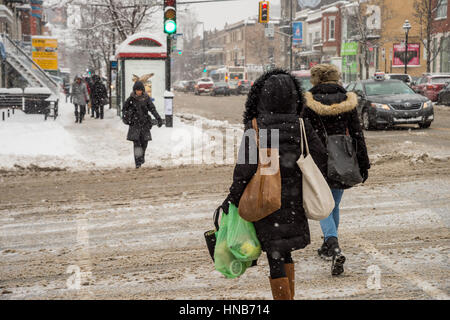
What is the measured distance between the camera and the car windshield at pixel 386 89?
1816cm

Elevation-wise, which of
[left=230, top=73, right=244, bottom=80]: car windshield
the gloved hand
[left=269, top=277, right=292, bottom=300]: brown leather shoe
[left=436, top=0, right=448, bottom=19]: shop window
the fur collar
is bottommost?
[left=269, top=277, right=292, bottom=300]: brown leather shoe

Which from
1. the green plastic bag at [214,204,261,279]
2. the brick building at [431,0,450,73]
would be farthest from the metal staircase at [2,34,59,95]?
the green plastic bag at [214,204,261,279]

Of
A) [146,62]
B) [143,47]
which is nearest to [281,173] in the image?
[143,47]

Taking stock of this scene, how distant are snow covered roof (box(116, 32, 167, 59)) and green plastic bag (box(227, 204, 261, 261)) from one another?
15593mm

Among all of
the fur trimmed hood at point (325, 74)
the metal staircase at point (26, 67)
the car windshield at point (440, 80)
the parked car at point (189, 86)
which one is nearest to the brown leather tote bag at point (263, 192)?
the fur trimmed hood at point (325, 74)

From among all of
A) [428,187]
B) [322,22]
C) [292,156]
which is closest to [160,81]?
[428,187]

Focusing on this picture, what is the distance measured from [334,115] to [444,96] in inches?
973

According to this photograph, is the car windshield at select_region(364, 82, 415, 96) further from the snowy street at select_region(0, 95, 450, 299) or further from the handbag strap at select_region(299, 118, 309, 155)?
the handbag strap at select_region(299, 118, 309, 155)

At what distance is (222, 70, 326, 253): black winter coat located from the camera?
3.66 m

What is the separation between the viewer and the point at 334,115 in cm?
483

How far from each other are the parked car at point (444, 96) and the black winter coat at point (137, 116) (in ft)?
65.7

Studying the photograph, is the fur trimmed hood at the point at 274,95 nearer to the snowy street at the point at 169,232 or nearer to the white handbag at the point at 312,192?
the white handbag at the point at 312,192

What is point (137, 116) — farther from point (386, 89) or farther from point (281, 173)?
point (386, 89)
